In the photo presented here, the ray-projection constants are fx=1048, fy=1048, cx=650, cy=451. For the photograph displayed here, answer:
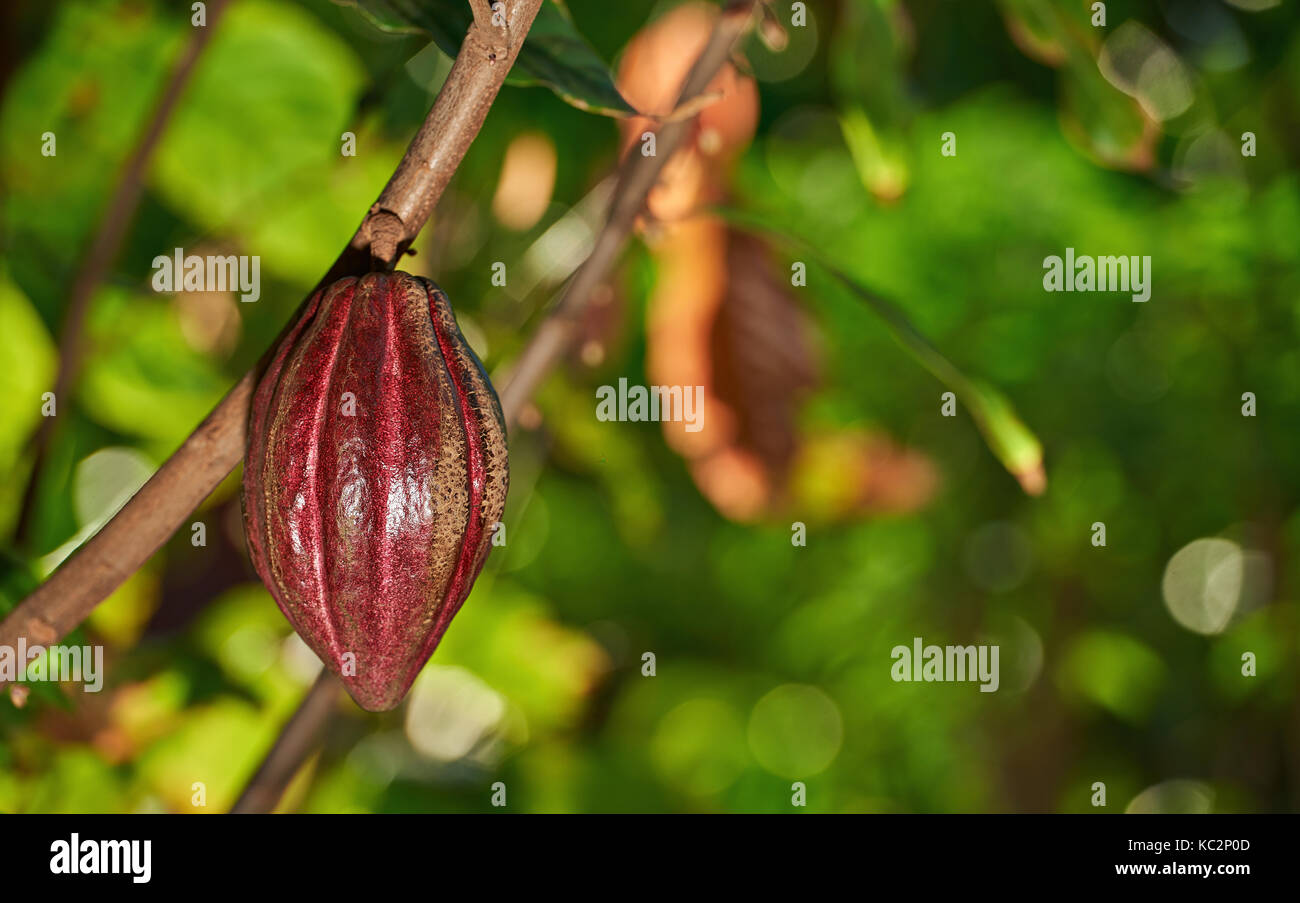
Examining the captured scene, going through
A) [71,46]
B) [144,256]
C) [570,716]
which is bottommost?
[570,716]

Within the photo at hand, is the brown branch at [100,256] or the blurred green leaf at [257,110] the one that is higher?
the blurred green leaf at [257,110]

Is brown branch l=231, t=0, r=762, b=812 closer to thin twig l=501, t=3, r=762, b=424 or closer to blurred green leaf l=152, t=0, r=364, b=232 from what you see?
thin twig l=501, t=3, r=762, b=424

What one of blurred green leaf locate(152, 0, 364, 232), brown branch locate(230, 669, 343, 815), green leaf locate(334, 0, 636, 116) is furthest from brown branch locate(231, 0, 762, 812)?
blurred green leaf locate(152, 0, 364, 232)

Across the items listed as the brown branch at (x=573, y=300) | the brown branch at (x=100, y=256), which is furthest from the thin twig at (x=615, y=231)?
the brown branch at (x=100, y=256)

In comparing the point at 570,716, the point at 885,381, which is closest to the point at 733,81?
the point at 570,716

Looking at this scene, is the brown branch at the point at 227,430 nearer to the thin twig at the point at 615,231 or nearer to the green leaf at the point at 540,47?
the green leaf at the point at 540,47

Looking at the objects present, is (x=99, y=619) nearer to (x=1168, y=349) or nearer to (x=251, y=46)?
(x=251, y=46)

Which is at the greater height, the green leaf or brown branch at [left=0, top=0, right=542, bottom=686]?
the green leaf
